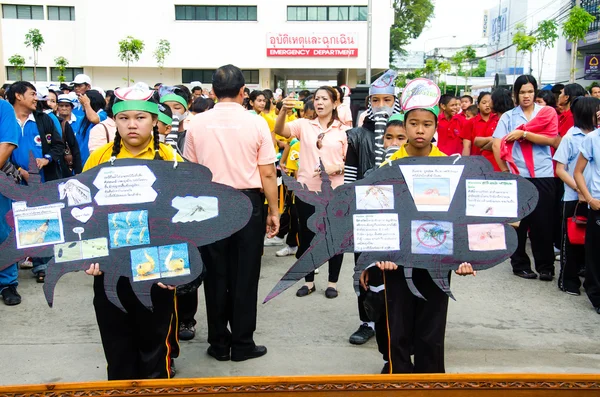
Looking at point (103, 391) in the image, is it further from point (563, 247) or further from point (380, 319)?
point (563, 247)

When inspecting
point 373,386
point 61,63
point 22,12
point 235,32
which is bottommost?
point 373,386

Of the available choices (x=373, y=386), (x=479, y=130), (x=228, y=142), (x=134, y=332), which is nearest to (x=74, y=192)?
(x=134, y=332)

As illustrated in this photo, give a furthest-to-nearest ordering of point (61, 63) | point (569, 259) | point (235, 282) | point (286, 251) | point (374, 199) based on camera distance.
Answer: point (61, 63) → point (286, 251) → point (569, 259) → point (235, 282) → point (374, 199)

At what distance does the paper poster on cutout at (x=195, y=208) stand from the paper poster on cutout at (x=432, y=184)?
1018 millimetres

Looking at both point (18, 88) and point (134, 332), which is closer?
point (134, 332)

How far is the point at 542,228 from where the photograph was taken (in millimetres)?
6504

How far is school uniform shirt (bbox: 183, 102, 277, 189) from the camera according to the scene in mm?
4125

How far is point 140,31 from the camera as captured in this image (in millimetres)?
38375

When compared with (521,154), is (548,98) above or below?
above

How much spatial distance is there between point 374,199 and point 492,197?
606 millimetres

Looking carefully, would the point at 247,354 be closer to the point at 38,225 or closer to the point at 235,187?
the point at 235,187

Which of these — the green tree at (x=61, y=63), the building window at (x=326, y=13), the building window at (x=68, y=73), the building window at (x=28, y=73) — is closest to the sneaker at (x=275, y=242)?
the building window at (x=326, y=13)

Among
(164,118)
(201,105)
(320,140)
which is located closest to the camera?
(164,118)

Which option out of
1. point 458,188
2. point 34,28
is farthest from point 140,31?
point 458,188
